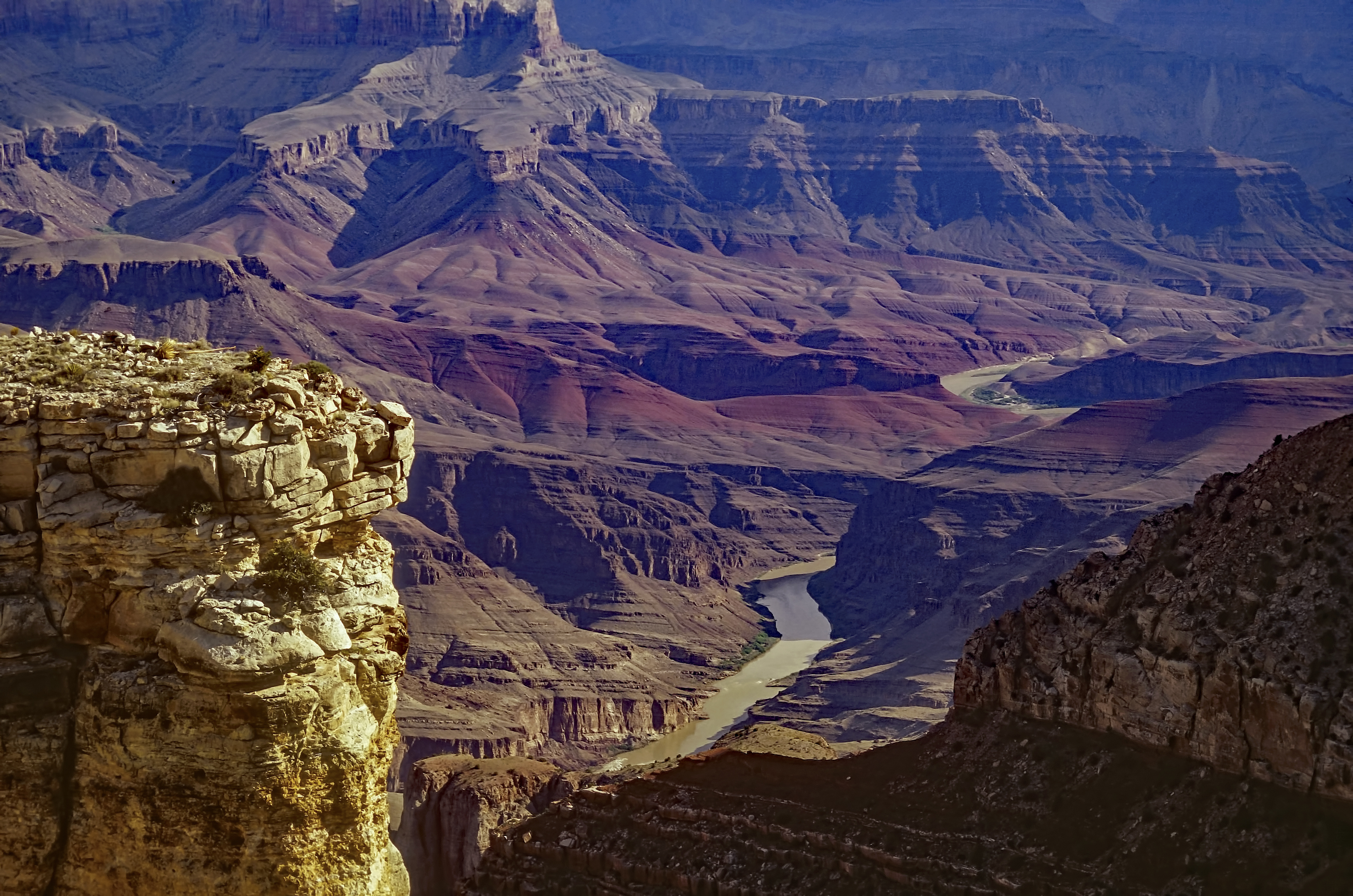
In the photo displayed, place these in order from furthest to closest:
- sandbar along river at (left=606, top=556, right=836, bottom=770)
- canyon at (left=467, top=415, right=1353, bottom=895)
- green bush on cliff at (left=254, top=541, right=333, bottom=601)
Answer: sandbar along river at (left=606, top=556, right=836, bottom=770) → canyon at (left=467, top=415, right=1353, bottom=895) → green bush on cliff at (left=254, top=541, right=333, bottom=601)

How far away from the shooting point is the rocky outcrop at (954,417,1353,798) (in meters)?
42.8

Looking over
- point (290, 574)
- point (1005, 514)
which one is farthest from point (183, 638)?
point (1005, 514)

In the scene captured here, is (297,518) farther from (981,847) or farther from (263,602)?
(981,847)

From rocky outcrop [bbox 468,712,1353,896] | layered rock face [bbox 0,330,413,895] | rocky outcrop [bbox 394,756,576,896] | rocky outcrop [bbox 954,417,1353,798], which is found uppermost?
layered rock face [bbox 0,330,413,895]

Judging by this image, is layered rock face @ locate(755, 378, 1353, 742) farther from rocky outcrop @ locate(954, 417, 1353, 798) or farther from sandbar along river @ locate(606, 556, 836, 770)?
rocky outcrop @ locate(954, 417, 1353, 798)

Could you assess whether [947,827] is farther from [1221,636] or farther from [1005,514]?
[1005,514]

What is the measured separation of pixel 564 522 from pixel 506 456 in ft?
44.9

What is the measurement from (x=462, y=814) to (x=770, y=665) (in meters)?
79.2

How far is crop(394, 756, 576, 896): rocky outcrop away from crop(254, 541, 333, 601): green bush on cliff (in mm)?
35917

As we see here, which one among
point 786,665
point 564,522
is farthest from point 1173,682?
point 564,522

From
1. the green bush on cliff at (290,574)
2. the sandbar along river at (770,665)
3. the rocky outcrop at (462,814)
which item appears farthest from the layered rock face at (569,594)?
the green bush on cliff at (290,574)

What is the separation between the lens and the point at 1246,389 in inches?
7047

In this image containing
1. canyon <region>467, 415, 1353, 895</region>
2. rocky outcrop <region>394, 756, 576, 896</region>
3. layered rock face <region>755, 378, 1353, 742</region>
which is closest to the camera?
canyon <region>467, 415, 1353, 895</region>

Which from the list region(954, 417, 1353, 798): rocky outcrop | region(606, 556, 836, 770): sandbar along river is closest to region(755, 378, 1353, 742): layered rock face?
region(606, 556, 836, 770): sandbar along river
